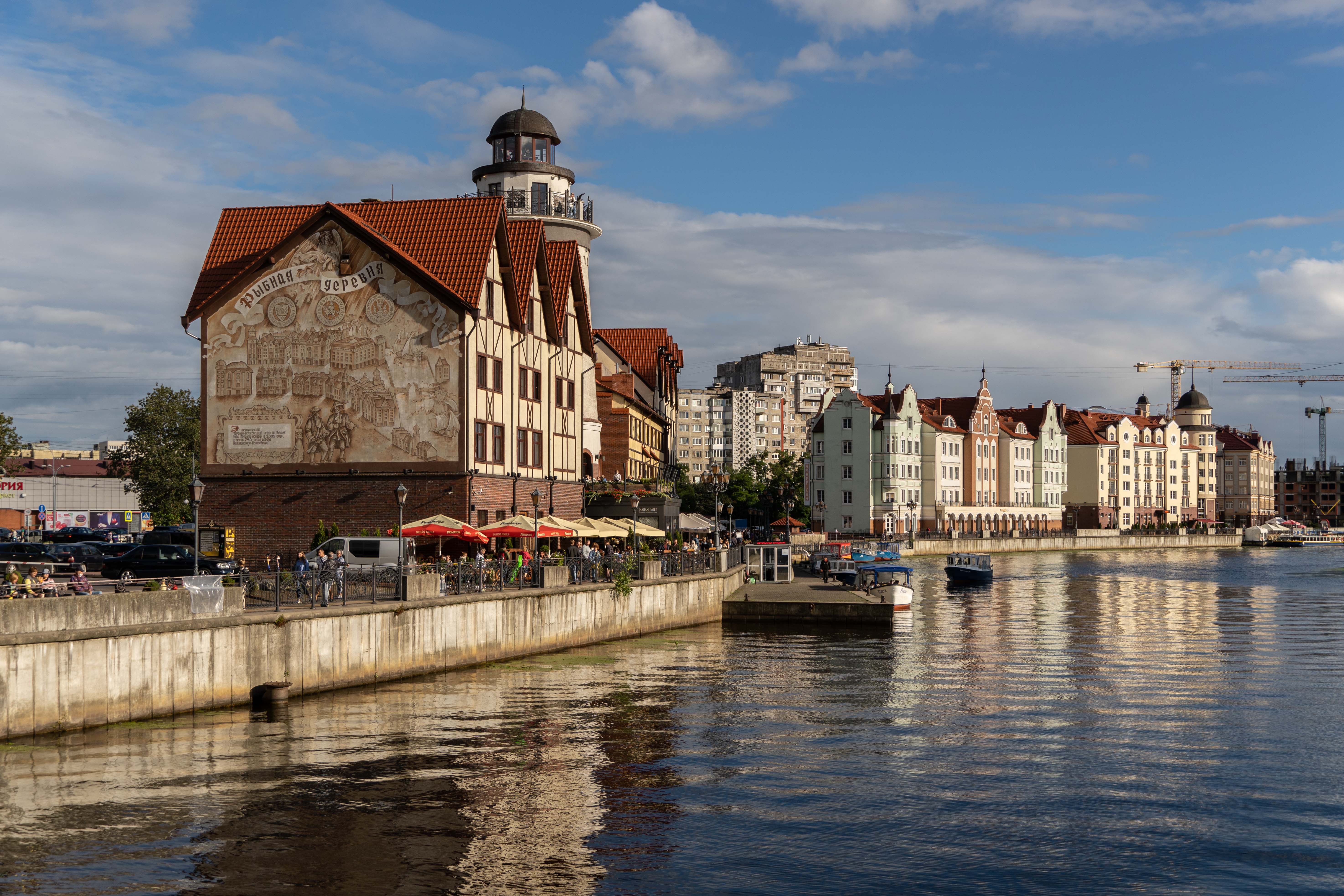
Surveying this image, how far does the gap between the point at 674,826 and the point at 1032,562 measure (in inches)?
4638

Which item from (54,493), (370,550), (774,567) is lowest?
(774,567)

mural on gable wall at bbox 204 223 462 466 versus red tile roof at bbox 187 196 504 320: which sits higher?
red tile roof at bbox 187 196 504 320

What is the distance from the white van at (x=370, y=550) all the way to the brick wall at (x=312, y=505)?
14.5 feet

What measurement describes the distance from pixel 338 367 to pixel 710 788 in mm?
28912

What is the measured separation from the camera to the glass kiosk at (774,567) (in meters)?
76.5

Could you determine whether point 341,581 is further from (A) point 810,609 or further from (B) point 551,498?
(A) point 810,609

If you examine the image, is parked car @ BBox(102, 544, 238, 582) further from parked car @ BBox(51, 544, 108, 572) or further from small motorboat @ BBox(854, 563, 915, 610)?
small motorboat @ BBox(854, 563, 915, 610)

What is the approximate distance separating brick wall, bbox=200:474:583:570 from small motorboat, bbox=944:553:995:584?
53.4 m

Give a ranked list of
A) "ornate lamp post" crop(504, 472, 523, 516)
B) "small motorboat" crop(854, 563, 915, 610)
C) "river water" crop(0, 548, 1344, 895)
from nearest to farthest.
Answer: "river water" crop(0, 548, 1344, 895) → "ornate lamp post" crop(504, 472, 523, 516) → "small motorboat" crop(854, 563, 915, 610)

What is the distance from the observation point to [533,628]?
Answer: 1683 inches

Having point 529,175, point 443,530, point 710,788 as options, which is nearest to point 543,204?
point 529,175

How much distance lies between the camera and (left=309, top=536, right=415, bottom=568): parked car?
137 feet

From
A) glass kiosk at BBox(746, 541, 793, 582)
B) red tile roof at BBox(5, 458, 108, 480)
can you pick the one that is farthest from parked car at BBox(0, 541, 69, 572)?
red tile roof at BBox(5, 458, 108, 480)

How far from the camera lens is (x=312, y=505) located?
4781cm
